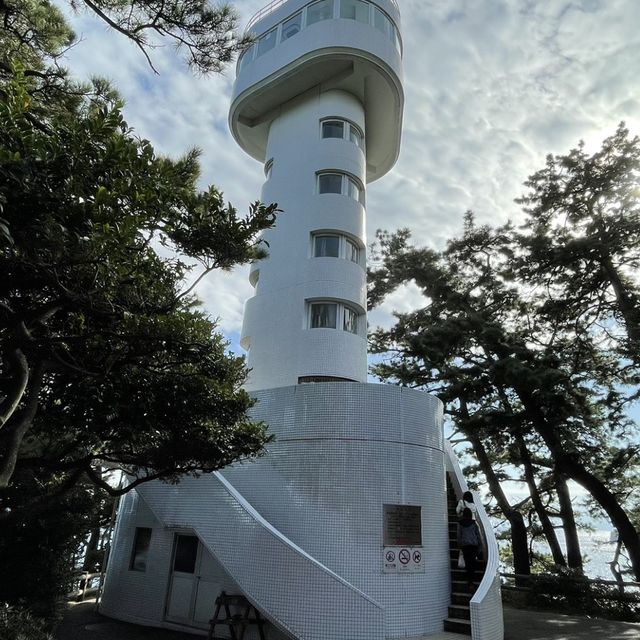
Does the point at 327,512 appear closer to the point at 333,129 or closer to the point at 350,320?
the point at 350,320

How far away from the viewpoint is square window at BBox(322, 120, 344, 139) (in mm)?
15773

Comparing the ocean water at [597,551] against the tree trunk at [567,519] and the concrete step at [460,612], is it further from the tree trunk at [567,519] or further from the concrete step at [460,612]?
the concrete step at [460,612]

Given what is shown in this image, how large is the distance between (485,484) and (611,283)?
373 inches

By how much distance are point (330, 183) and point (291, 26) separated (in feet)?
21.4

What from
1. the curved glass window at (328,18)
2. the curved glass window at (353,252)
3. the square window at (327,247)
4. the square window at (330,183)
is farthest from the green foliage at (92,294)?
the curved glass window at (328,18)

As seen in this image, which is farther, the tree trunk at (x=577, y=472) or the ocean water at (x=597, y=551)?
the ocean water at (x=597, y=551)

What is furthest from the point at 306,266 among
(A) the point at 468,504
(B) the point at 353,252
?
(A) the point at 468,504

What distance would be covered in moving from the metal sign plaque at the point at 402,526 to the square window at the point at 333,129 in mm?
11963

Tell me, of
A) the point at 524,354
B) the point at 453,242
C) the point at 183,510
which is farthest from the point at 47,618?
the point at 453,242

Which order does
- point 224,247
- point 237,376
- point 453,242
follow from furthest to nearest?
1. point 453,242
2. point 237,376
3. point 224,247

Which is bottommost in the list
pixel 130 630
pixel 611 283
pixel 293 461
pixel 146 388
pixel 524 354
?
pixel 130 630

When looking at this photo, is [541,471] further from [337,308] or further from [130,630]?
[130,630]

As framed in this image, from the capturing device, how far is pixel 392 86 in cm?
1641

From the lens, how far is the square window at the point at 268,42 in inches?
672
